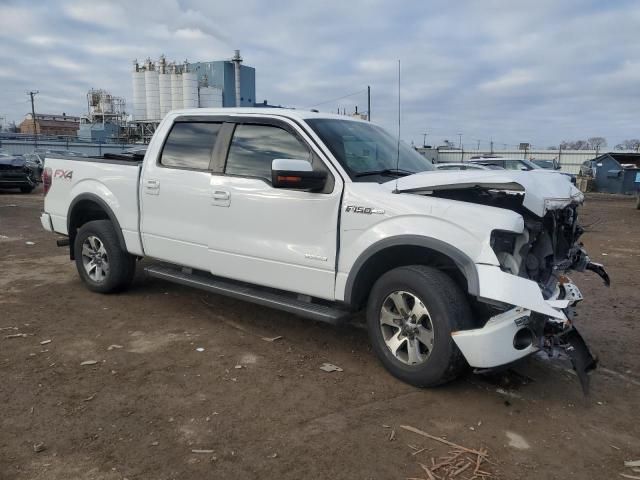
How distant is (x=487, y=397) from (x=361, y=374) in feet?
3.06

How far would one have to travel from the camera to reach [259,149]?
15.3ft

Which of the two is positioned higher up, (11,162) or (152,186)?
(11,162)

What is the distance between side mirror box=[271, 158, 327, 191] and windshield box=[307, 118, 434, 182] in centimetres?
28

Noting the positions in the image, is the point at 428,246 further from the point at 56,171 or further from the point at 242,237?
the point at 56,171

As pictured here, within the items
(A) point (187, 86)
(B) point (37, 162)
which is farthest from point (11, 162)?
(A) point (187, 86)

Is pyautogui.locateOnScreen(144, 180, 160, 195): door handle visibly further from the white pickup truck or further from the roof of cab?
the roof of cab

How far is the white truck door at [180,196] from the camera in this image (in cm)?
495

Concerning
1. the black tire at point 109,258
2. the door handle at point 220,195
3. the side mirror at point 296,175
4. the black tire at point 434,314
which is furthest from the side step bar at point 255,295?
the side mirror at point 296,175

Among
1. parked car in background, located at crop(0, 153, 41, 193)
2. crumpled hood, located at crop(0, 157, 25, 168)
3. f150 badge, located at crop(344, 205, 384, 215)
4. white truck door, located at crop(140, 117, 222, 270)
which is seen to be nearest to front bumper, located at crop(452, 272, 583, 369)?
f150 badge, located at crop(344, 205, 384, 215)

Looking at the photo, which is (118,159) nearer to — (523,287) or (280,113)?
(280,113)

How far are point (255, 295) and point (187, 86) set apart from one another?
143 feet

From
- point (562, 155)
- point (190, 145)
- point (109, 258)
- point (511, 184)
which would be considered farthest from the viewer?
point (562, 155)

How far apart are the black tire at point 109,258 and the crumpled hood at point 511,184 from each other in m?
3.35

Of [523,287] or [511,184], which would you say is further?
[511,184]
